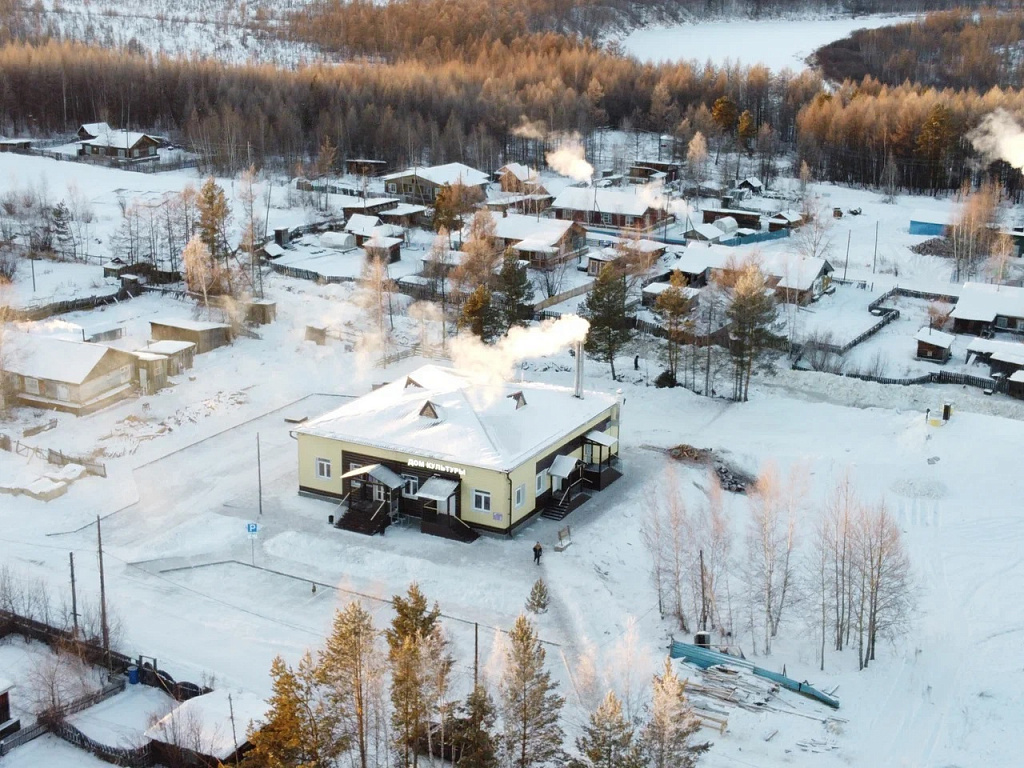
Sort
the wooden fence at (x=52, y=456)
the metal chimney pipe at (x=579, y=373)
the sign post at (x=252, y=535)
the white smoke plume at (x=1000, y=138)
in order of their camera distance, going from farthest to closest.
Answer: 1. the white smoke plume at (x=1000, y=138)
2. the wooden fence at (x=52, y=456)
3. the metal chimney pipe at (x=579, y=373)
4. the sign post at (x=252, y=535)

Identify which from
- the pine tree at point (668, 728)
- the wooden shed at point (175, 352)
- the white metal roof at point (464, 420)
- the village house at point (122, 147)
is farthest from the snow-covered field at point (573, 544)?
the village house at point (122, 147)

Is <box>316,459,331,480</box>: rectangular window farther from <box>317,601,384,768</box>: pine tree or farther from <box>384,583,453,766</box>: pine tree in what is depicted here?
<box>317,601,384,768</box>: pine tree

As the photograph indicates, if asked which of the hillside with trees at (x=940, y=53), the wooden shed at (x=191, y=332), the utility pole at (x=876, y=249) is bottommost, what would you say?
the wooden shed at (x=191, y=332)

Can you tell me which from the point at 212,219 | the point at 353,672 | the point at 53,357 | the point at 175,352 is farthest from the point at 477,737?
the point at 212,219

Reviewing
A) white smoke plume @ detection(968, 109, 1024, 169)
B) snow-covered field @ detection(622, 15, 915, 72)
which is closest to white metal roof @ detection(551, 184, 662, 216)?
white smoke plume @ detection(968, 109, 1024, 169)

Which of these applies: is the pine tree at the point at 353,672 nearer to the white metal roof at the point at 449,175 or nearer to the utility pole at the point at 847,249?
the utility pole at the point at 847,249

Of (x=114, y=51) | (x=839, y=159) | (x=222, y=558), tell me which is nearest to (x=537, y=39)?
(x=114, y=51)
